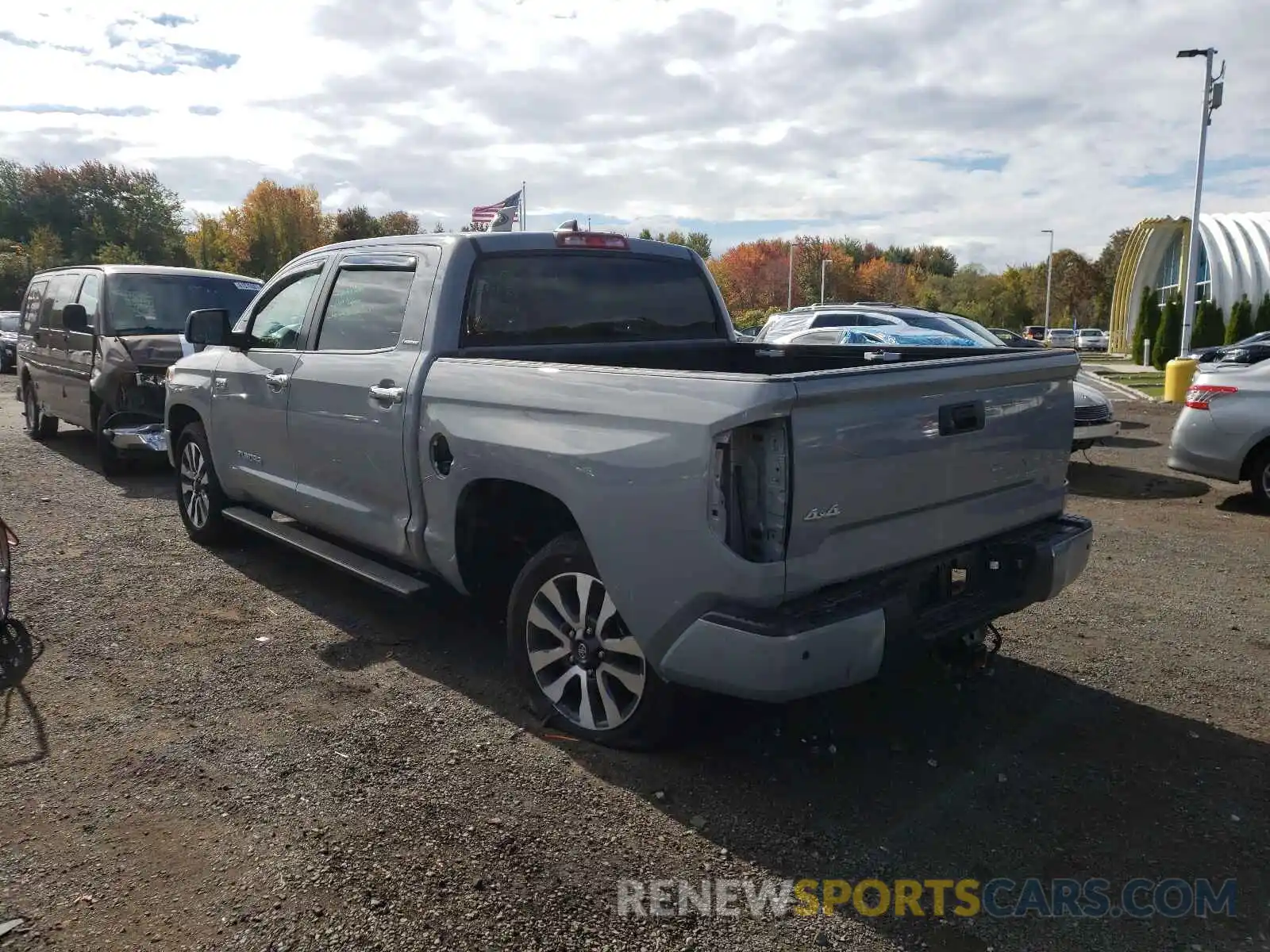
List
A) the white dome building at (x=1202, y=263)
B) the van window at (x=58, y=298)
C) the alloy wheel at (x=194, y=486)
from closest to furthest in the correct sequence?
the alloy wheel at (x=194, y=486) → the van window at (x=58, y=298) → the white dome building at (x=1202, y=263)

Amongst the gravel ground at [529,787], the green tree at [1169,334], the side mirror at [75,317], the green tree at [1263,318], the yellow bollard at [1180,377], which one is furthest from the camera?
the green tree at [1263,318]

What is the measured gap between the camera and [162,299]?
10281 mm

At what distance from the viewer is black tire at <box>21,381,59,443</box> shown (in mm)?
12289

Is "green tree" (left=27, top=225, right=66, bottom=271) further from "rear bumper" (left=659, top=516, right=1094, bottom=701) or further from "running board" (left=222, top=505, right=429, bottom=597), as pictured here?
"rear bumper" (left=659, top=516, right=1094, bottom=701)

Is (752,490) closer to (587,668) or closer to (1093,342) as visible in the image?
(587,668)

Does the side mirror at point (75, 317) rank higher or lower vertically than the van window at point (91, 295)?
lower

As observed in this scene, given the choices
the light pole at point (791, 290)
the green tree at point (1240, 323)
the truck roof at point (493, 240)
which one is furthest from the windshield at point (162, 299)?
the light pole at point (791, 290)

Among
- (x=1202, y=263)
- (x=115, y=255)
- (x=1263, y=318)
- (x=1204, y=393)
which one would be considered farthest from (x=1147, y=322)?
(x=115, y=255)

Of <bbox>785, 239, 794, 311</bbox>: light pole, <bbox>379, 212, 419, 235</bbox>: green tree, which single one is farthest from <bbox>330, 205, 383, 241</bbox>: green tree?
<bbox>785, 239, 794, 311</bbox>: light pole

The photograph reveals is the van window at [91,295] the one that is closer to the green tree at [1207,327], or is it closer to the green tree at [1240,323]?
the green tree at [1240,323]

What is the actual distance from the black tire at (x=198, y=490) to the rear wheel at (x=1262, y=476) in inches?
323

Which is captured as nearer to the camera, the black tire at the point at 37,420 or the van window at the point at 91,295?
the van window at the point at 91,295

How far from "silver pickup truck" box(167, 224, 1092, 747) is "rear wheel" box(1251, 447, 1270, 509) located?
5.14m

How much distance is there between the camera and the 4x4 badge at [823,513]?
3148 millimetres
